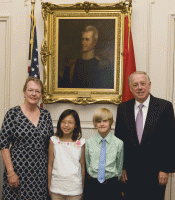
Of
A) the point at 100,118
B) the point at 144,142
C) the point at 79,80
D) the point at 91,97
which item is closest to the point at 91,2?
the point at 79,80

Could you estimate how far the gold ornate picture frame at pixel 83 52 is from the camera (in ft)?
13.6

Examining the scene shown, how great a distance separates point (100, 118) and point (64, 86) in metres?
1.50

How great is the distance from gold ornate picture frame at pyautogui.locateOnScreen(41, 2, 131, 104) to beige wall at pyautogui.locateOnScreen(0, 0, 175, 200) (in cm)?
17

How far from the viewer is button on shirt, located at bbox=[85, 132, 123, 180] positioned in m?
2.81

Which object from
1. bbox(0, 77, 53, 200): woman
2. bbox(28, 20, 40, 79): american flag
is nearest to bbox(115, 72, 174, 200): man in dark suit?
bbox(0, 77, 53, 200): woman

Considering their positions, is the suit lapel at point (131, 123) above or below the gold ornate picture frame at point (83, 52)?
below

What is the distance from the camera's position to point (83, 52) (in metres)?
4.21

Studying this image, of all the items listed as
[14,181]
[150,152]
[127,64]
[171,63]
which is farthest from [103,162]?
[171,63]

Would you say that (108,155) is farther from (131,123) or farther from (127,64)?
(127,64)

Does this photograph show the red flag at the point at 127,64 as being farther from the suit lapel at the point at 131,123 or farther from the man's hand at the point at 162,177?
the man's hand at the point at 162,177

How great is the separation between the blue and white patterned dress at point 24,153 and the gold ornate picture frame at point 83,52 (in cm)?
139

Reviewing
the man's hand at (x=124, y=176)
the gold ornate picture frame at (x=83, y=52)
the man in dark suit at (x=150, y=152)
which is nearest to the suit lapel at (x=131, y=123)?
the man in dark suit at (x=150, y=152)

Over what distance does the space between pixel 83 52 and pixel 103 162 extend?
6.76 ft

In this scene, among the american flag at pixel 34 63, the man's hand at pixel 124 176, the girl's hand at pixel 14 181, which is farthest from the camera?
the american flag at pixel 34 63
